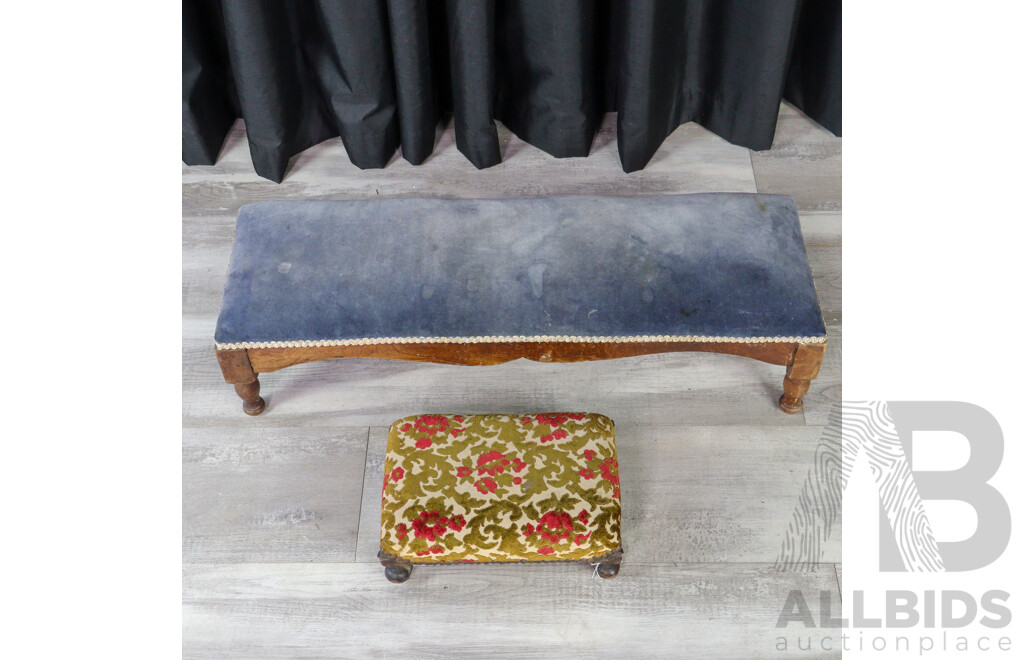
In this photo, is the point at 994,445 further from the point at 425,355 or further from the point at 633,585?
the point at 425,355

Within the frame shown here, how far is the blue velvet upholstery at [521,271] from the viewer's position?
1.58 meters

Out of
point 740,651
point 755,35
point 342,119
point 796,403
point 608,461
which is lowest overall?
point 740,651

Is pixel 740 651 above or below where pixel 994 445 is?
below

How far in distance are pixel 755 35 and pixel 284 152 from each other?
120cm

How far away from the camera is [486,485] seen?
1471 mm

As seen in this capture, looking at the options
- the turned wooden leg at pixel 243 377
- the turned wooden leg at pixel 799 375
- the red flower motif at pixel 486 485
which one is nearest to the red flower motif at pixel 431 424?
the red flower motif at pixel 486 485

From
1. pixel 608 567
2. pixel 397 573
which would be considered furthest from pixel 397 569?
pixel 608 567

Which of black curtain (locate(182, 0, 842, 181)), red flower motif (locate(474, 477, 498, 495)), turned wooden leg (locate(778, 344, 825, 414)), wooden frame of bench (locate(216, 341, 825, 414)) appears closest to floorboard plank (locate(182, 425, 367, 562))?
wooden frame of bench (locate(216, 341, 825, 414))

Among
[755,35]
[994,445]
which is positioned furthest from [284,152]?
[994,445]

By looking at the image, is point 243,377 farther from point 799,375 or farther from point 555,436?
point 799,375

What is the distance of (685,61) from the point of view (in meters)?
2.21

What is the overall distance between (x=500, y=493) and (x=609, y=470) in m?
0.19

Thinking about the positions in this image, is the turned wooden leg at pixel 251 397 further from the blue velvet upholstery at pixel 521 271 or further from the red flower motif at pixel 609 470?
the red flower motif at pixel 609 470

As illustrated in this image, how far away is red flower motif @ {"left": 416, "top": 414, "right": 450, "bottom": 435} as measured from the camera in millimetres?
1541
